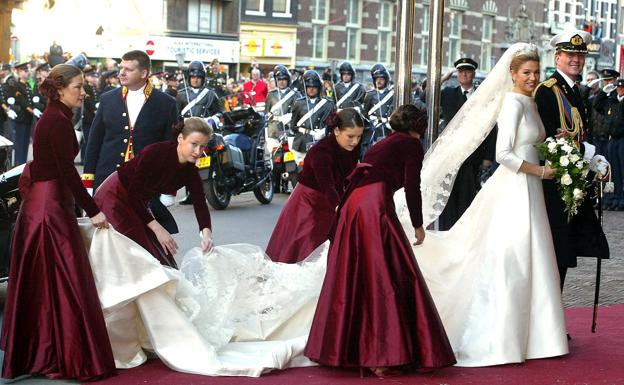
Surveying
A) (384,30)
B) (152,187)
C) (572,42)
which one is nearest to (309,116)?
(572,42)

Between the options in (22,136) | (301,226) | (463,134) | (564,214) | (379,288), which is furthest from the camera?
(22,136)

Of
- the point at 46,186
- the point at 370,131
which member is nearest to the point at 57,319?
the point at 46,186

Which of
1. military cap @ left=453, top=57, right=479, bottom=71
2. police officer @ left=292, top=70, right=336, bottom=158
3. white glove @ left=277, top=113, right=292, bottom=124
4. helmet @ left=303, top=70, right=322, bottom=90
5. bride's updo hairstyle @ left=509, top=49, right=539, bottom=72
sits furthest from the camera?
white glove @ left=277, top=113, right=292, bottom=124

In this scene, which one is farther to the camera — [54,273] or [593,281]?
[593,281]

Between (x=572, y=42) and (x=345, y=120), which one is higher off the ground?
(x=572, y=42)

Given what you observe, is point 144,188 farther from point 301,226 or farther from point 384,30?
point 384,30

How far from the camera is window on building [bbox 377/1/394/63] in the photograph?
55094mm

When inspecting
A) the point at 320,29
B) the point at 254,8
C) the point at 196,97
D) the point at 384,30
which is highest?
the point at 254,8

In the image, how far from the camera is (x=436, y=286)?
7438 mm

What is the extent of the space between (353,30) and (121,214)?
48.1 metres

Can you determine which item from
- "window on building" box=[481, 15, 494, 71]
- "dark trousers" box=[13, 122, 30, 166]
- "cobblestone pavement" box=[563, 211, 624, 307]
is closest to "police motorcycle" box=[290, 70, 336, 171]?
"cobblestone pavement" box=[563, 211, 624, 307]

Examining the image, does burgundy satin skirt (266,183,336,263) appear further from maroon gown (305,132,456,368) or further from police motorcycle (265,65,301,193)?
police motorcycle (265,65,301,193)

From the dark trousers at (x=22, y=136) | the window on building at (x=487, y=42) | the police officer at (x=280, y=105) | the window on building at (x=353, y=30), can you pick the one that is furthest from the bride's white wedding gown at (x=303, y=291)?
the window on building at (x=487, y=42)

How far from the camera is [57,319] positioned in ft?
20.3
